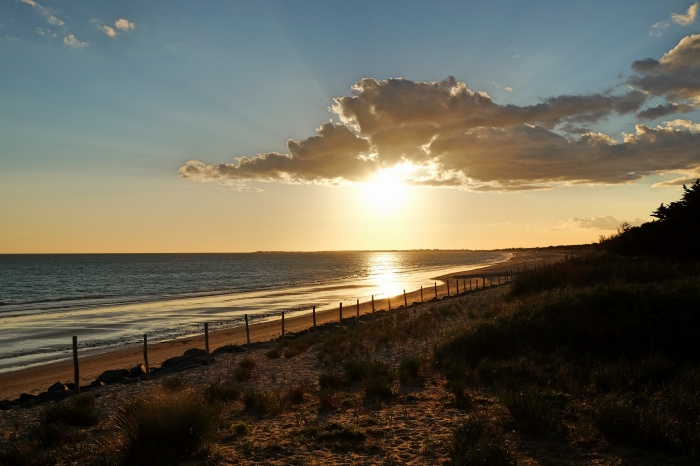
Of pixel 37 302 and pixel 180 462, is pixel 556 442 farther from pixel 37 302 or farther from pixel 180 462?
pixel 37 302

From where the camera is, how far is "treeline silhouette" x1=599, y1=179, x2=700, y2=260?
27.3 m

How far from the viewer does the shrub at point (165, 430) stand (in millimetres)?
7613

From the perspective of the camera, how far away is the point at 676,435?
23.5ft

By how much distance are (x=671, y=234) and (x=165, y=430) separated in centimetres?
2873

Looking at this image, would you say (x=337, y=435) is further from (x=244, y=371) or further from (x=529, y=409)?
(x=244, y=371)

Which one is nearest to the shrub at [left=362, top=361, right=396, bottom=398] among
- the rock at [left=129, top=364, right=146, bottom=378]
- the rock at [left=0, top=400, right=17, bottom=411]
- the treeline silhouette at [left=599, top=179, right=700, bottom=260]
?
the rock at [left=129, top=364, right=146, bottom=378]

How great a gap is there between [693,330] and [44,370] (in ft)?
73.3

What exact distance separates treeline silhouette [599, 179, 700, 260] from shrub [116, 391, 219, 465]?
26.5 m

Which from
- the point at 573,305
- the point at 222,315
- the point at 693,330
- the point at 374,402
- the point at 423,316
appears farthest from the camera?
the point at 222,315

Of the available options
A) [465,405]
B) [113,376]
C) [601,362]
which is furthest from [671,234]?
[113,376]

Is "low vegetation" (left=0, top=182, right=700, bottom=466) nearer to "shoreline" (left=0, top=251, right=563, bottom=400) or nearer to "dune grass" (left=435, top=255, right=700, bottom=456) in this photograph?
"dune grass" (left=435, top=255, right=700, bottom=456)

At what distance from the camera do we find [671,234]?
94.1ft

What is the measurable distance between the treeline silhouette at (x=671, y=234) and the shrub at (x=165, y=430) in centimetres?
2650

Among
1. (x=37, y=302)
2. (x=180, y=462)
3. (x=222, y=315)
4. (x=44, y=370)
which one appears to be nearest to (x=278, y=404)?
(x=180, y=462)
